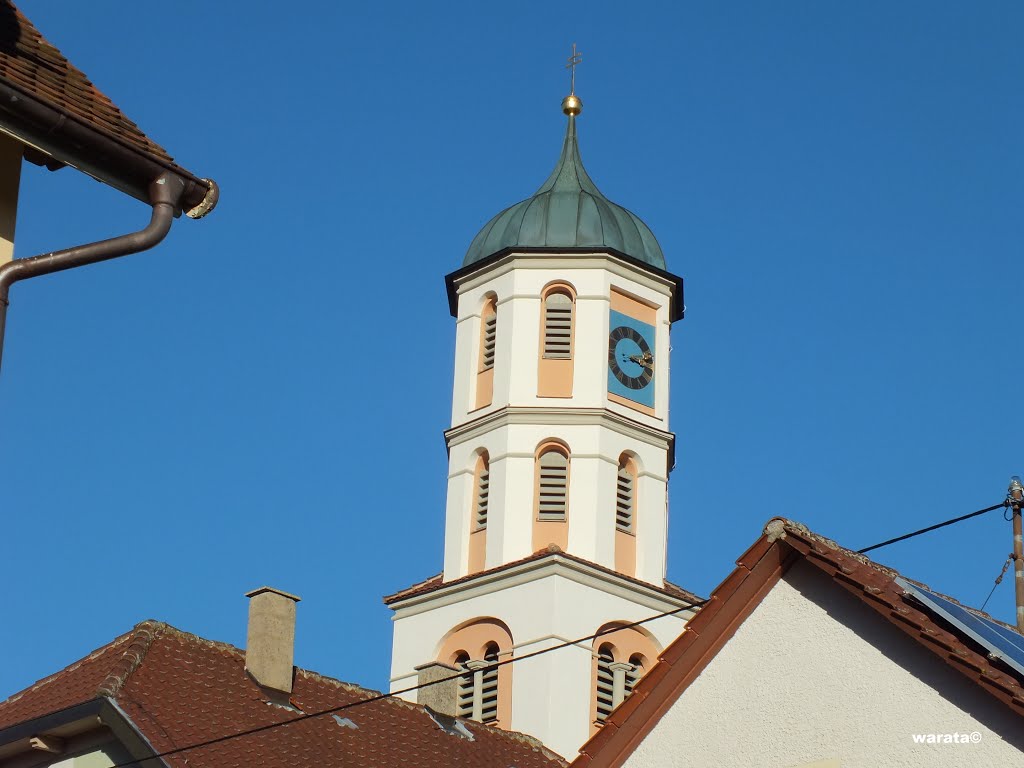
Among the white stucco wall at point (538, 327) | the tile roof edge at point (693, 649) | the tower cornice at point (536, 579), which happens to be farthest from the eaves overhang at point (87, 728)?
the white stucco wall at point (538, 327)

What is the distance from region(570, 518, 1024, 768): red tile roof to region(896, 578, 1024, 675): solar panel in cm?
8

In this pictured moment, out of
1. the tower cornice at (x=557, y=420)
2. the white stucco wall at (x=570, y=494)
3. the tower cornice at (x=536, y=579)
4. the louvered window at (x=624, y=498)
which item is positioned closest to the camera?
the tower cornice at (x=536, y=579)

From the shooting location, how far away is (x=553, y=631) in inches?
1358

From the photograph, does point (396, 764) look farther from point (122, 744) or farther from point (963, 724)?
point (963, 724)

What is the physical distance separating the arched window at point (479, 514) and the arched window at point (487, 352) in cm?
114

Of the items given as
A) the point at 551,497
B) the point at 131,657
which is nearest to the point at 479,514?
the point at 551,497

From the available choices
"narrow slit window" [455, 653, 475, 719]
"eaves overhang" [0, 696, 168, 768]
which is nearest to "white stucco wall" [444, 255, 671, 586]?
"narrow slit window" [455, 653, 475, 719]

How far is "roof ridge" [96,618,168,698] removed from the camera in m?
20.8

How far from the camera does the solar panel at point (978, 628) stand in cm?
1360

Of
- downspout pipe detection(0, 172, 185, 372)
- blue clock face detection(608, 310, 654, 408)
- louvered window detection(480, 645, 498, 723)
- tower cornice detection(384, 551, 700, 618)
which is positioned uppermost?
blue clock face detection(608, 310, 654, 408)

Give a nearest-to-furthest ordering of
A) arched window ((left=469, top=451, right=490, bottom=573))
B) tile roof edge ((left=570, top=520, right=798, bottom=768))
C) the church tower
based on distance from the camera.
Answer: tile roof edge ((left=570, top=520, right=798, bottom=768)) → the church tower → arched window ((left=469, top=451, right=490, bottom=573))

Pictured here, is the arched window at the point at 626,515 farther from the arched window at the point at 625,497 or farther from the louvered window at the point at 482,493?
the louvered window at the point at 482,493

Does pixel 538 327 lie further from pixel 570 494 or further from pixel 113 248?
pixel 113 248

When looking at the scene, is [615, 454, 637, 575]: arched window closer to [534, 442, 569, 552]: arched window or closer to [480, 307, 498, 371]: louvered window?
[534, 442, 569, 552]: arched window
